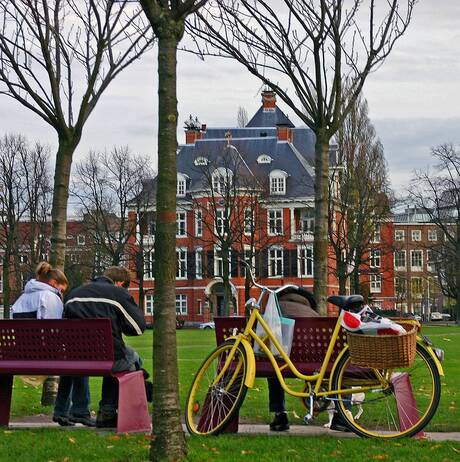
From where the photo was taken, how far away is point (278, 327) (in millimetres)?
8695

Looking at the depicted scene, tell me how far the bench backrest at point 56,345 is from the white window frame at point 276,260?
6921cm

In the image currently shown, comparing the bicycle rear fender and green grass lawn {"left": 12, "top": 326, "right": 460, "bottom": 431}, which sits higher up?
the bicycle rear fender

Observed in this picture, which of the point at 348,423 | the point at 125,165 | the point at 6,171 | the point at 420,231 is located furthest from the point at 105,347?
the point at 420,231

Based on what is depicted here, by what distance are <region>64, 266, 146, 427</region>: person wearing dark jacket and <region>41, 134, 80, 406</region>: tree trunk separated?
2681 millimetres

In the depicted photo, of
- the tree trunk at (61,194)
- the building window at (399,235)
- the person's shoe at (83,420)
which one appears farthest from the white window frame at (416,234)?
the person's shoe at (83,420)

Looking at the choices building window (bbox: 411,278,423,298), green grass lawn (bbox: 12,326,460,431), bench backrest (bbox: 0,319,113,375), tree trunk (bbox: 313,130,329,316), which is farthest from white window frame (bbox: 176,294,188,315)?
bench backrest (bbox: 0,319,113,375)

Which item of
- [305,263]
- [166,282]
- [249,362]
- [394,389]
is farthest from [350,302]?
[305,263]

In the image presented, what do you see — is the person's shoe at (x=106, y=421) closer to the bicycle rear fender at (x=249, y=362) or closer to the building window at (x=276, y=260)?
the bicycle rear fender at (x=249, y=362)

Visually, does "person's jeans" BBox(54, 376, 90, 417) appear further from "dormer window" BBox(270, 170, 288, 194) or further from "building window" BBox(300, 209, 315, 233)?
"dormer window" BBox(270, 170, 288, 194)

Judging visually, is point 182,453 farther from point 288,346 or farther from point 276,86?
point 276,86

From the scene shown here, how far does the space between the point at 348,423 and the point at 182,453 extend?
5.67 ft

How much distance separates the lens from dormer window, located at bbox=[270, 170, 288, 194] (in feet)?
273

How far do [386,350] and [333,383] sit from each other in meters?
0.66

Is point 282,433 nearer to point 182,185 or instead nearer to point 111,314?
point 111,314
